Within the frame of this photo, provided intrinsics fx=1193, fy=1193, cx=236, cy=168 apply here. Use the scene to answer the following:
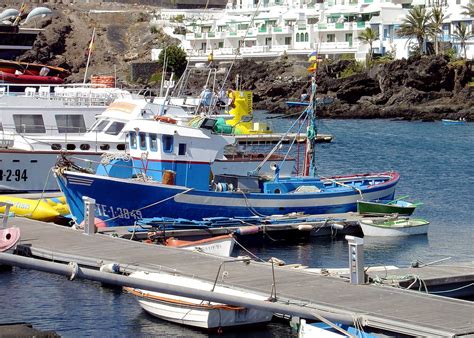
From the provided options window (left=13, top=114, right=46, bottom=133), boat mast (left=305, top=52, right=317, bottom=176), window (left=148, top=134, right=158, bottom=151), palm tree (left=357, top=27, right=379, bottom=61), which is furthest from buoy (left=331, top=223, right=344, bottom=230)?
palm tree (left=357, top=27, right=379, bottom=61)

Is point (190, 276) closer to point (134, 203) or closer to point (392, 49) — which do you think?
point (134, 203)

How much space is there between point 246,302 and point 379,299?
3.88m

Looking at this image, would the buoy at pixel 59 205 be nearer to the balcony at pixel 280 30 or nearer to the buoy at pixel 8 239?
the buoy at pixel 8 239

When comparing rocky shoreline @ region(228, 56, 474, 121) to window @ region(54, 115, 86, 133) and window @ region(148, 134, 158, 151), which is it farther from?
window @ region(148, 134, 158, 151)

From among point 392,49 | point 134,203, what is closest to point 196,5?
point 392,49

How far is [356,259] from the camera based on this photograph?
20.7 m

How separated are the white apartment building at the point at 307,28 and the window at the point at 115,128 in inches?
2522

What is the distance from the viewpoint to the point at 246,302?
16.7 metres

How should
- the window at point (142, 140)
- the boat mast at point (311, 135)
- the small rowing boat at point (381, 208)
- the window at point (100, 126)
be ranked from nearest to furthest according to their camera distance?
the window at point (142, 140) < the small rowing boat at point (381, 208) < the boat mast at point (311, 135) < the window at point (100, 126)

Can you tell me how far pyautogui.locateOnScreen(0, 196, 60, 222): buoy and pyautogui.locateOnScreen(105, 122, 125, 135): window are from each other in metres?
7.09

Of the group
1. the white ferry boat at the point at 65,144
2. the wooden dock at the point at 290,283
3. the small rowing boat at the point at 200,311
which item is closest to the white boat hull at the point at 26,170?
the white ferry boat at the point at 65,144

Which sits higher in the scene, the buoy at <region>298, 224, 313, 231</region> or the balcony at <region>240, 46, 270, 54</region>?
the balcony at <region>240, 46, 270, 54</region>

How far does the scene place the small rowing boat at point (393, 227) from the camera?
3231 centimetres

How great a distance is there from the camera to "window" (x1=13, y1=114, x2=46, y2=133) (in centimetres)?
4003
